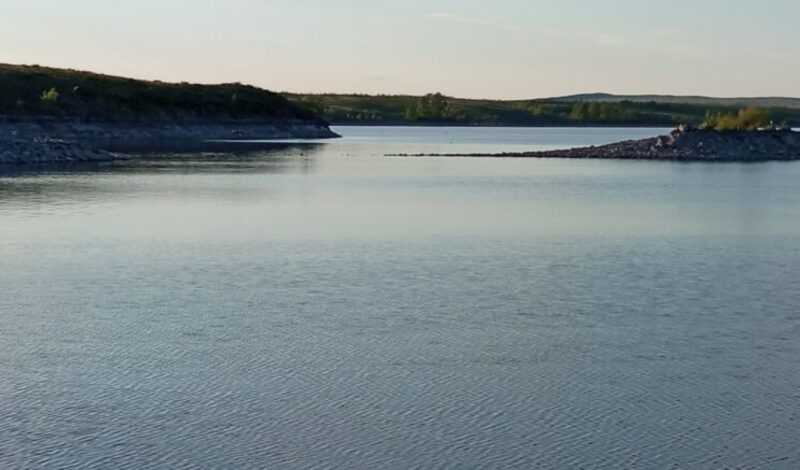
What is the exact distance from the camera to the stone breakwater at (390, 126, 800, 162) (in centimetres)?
7975

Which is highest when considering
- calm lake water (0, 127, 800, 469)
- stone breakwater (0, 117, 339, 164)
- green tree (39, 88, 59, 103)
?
green tree (39, 88, 59, 103)

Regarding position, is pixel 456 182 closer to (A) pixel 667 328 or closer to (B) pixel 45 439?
(A) pixel 667 328

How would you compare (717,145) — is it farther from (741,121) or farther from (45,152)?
(45,152)

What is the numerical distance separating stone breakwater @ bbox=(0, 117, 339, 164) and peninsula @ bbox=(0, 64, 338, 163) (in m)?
0.12

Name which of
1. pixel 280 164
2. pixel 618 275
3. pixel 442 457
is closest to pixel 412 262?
pixel 618 275

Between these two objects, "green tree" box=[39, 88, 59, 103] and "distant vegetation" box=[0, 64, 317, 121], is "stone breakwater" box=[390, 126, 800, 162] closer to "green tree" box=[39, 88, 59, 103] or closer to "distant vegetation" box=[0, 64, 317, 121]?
"distant vegetation" box=[0, 64, 317, 121]

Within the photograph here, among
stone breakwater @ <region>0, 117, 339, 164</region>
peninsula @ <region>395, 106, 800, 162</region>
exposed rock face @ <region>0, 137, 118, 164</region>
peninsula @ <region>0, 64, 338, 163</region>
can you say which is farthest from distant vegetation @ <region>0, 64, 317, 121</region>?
peninsula @ <region>395, 106, 800, 162</region>

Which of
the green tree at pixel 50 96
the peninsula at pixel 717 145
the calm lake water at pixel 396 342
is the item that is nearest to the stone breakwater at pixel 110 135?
the green tree at pixel 50 96

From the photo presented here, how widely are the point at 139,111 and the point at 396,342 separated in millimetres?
120771

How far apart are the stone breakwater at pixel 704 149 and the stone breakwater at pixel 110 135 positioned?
29689mm

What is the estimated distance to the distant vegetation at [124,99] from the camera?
394ft

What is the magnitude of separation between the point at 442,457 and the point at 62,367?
17.0ft

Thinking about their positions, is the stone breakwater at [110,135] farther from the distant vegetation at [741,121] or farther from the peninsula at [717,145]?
the distant vegetation at [741,121]

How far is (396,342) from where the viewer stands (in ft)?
48.1
